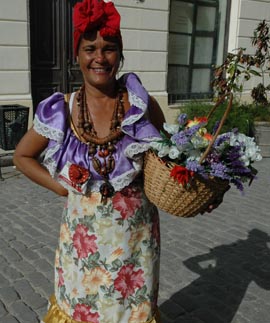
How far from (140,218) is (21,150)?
63cm

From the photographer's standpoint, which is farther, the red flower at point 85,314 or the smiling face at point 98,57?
the red flower at point 85,314

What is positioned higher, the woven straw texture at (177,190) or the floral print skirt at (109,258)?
the woven straw texture at (177,190)

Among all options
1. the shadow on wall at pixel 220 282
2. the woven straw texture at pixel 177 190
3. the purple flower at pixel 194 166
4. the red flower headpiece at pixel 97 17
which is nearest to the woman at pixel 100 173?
the red flower headpiece at pixel 97 17

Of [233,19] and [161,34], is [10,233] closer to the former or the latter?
[161,34]

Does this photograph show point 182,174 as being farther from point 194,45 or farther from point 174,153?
point 194,45

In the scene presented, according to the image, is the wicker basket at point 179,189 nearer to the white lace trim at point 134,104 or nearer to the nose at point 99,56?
the white lace trim at point 134,104

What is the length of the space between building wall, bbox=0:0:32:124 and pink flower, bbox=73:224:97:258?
592cm

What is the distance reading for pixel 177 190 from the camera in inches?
69.4

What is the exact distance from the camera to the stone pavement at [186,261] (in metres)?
3.27

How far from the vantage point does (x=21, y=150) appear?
2.03 metres

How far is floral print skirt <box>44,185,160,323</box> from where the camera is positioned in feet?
6.48

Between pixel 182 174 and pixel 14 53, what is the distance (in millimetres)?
6527

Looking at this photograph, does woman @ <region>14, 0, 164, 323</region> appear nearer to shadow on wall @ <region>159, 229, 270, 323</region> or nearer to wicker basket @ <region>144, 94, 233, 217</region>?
wicker basket @ <region>144, 94, 233, 217</region>

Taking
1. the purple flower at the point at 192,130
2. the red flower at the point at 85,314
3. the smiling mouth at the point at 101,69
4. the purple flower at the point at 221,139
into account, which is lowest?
the red flower at the point at 85,314
